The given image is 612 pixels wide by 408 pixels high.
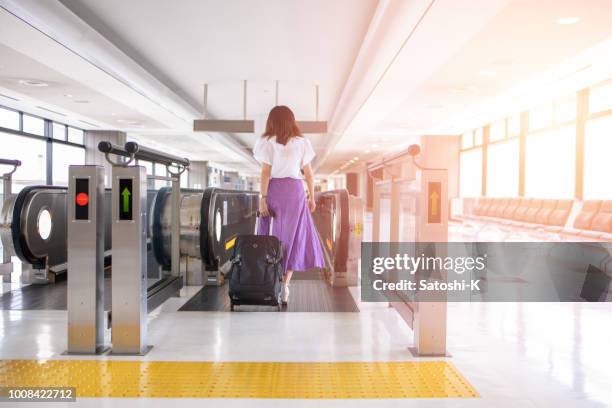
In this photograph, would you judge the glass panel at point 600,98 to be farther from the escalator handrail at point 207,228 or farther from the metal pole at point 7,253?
the metal pole at point 7,253

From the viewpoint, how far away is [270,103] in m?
13.4

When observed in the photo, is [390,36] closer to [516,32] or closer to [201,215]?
[516,32]

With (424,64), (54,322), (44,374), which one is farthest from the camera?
(424,64)

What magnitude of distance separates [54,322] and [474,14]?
5.76m

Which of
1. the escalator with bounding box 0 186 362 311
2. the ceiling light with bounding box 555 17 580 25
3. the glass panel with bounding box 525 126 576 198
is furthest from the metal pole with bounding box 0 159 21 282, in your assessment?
the glass panel with bounding box 525 126 576 198

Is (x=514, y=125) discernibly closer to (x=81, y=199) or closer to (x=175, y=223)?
(x=175, y=223)

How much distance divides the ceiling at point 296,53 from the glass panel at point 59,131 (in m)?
2.11

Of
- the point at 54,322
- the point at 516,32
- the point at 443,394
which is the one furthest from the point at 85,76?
the point at 443,394

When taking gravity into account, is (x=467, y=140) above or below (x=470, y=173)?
above

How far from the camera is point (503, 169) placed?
16219mm

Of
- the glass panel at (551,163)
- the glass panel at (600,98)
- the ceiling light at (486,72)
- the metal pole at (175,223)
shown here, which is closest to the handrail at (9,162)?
the metal pole at (175,223)

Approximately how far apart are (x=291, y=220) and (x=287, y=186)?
33cm

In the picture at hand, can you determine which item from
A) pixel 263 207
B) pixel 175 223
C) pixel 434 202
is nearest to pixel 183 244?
pixel 175 223

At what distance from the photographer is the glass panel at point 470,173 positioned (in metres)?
18.4
